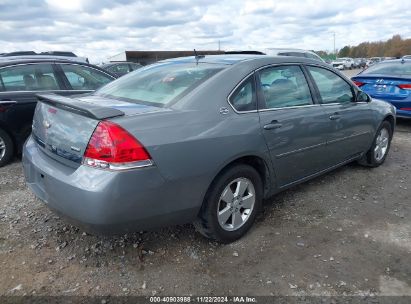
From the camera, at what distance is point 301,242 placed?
130 inches

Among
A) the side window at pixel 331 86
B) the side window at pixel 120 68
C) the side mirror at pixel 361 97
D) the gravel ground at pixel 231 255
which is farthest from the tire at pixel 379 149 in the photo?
the side window at pixel 120 68

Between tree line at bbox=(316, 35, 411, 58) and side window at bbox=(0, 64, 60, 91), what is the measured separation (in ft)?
258

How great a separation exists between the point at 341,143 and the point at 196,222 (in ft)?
6.99

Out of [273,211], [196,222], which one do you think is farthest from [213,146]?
[273,211]

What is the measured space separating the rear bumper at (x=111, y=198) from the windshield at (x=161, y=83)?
0.70 meters

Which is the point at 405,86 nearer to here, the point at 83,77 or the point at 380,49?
the point at 83,77

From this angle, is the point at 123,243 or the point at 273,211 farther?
the point at 273,211

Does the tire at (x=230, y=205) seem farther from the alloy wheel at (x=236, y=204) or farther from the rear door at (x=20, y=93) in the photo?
the rear door at (x=20, y=93)

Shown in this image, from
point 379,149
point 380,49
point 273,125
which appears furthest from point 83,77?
point 380,49

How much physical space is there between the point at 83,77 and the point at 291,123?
3734 mm

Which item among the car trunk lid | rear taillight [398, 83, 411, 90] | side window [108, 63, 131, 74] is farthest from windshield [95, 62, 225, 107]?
side window [108, 63, 131, 74]

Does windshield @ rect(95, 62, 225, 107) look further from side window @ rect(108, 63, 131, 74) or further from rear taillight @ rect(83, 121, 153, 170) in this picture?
side window @ rect(108, 63, 131, 74)

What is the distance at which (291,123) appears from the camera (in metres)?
3.54

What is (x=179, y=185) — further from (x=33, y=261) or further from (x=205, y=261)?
(x=33, y=261)
